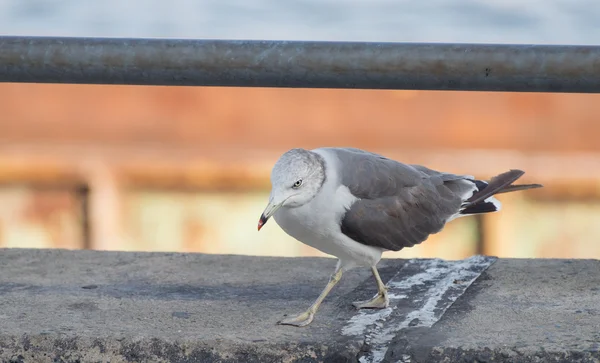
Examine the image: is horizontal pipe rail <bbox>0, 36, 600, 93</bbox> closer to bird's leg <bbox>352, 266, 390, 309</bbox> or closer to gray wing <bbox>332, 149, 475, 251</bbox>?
gray wing <bbox>332, 149, 475, 251</bbox>

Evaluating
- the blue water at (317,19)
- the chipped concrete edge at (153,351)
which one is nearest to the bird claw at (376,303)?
the chipped concrete edge at (153,351)

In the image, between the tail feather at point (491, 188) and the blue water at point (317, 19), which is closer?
the tail feather at point (491, 188)

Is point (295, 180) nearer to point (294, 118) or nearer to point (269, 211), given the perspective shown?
point (269, 211)

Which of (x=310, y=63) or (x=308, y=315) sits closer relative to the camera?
(x=310, y=63)

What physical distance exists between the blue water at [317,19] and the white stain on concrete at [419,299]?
21.3ft

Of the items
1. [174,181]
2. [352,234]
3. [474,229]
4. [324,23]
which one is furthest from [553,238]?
[352,234]

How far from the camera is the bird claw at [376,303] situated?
2705mm

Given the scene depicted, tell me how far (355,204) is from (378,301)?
0.79 ft

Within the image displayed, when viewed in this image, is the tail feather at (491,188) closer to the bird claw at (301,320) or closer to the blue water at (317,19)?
the bird claw at (301,320)

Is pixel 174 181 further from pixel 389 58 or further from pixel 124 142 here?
pixel 389 58

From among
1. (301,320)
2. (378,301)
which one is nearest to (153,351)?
(301,320)

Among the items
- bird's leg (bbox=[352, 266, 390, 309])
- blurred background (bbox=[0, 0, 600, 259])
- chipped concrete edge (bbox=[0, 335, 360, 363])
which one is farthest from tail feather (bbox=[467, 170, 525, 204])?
blurred background (bbox=[0, 0, 600, 259])

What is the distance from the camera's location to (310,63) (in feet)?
7.98

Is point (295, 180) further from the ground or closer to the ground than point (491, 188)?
further from the ground
